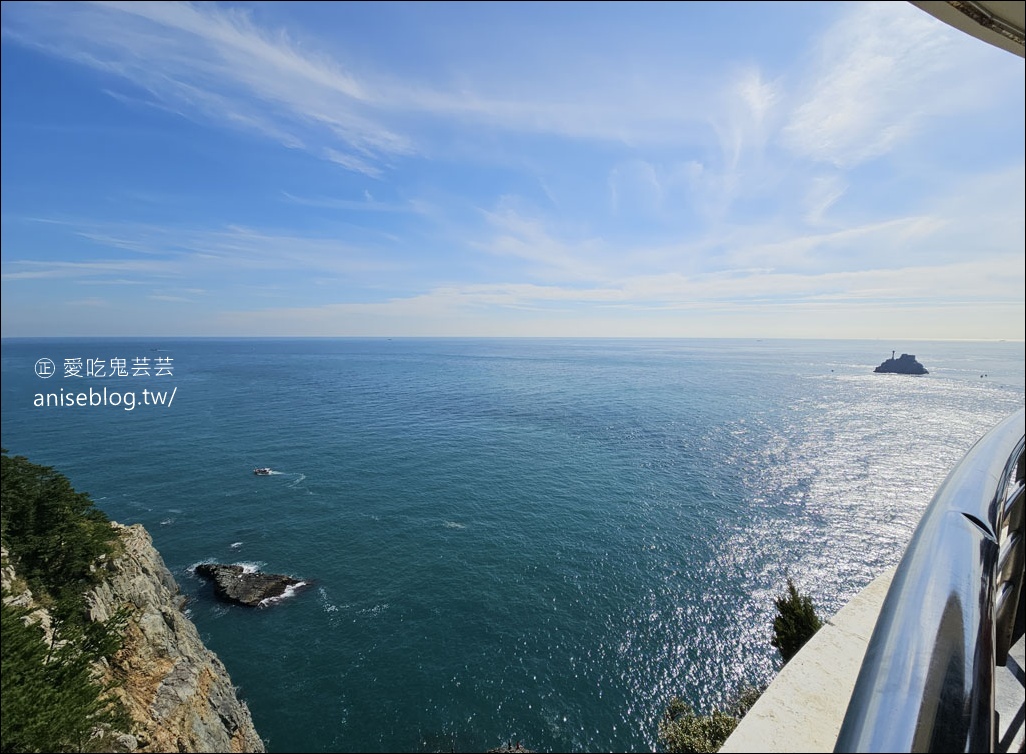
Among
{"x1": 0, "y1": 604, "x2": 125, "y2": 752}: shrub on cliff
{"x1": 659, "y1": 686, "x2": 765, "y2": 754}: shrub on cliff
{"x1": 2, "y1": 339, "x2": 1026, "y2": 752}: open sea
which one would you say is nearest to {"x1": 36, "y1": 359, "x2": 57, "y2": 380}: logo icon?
{"x1": 2, "y1": 339, "x2": 1026, "y2": 752}: open sea

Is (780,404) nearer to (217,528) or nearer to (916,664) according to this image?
(217,528)

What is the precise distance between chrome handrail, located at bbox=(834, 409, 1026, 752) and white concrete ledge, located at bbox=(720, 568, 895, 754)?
490 mm

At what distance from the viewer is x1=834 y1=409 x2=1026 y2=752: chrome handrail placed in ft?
4.14

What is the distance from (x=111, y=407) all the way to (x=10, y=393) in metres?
23.7

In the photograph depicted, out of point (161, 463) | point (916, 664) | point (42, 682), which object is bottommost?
point (161, 463)

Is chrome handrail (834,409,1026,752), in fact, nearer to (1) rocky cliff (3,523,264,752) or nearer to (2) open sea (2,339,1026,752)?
(1) rocky cliff (3,523,264,752)

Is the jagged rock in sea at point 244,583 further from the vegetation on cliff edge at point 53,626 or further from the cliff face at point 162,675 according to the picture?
the vegetation on cliff edge at point 53,626

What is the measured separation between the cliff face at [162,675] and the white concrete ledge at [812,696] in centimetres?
2113

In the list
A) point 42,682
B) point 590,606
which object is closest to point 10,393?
point 42,682

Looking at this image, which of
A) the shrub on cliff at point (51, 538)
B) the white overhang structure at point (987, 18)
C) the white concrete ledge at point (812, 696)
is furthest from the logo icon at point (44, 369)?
the white overhang structure at point (987, 18)

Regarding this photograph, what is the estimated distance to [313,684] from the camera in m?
24.5

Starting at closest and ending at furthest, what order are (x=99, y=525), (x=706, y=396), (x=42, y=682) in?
(x=42, y=682) → (x=99, y=525) → (x=706, y=396)

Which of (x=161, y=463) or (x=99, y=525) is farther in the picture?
(x=161, y=463)

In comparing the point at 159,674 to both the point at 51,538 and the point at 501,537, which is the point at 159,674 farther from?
the point at 501,537
